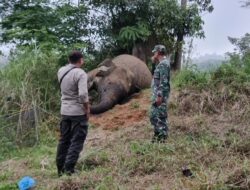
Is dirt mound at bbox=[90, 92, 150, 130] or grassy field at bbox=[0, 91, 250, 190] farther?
→ dirt mound at bbox=[90, 92, 150, 130]

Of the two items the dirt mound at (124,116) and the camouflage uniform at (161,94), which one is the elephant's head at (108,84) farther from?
the camouflage uniform at (161,94)

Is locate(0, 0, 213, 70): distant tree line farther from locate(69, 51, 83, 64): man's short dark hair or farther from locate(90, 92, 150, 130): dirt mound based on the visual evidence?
locate(69, 51, 83, 64): man's short dark hair


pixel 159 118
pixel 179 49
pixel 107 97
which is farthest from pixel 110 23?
pixel 159 118

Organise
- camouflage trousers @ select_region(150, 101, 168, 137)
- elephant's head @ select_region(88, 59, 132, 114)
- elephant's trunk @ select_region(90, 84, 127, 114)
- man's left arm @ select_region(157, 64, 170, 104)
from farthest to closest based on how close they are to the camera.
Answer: elephant's head @ select_region(88, 59, 132, 114) → elephant's trunk @ select_region(90, 84, 127, 114) → camouflage trousers @ select_region(150, 101, 168, 137) → man's left arm @ select_region(157, 64, 170, 104)

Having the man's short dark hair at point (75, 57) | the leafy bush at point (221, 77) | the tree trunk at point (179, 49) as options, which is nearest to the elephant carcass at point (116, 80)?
the leafy bush at point (221, 77)

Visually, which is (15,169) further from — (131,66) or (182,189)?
(131,66)

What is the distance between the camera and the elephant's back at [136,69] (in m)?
11.4

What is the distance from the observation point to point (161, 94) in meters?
7.34

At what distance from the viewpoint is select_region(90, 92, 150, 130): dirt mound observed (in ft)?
30.2

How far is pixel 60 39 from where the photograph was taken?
40.0 feet

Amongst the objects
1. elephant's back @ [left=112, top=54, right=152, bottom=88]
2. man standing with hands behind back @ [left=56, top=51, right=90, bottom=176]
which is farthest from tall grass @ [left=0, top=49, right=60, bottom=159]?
man standing with hands behind back @ [left=56, top=51, right=90, bottom=176]

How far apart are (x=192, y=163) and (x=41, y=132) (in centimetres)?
378

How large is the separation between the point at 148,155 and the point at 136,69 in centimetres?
493

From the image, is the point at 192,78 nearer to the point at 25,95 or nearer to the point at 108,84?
the point at 108,84
